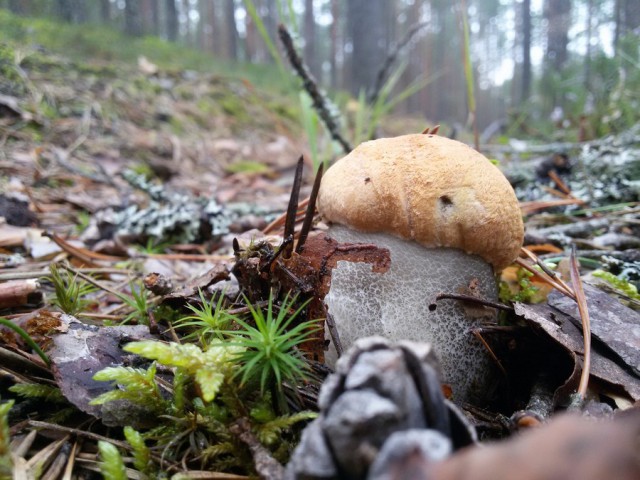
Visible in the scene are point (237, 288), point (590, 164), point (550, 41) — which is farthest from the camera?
point (550, 41)

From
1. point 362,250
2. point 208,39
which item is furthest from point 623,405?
point 208,39

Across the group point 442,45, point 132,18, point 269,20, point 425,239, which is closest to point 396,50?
point 425,239

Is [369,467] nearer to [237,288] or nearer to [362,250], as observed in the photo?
[362,250]

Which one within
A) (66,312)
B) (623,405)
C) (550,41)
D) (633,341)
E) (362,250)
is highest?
(550,41)

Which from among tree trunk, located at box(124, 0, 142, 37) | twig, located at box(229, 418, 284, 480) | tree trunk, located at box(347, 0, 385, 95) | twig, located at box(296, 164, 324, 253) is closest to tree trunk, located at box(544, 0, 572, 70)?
tree trunk, located at box(347, 0, 385, 95)

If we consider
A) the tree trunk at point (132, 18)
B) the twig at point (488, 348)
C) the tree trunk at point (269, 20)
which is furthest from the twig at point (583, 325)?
the tree trunk at point (269, 20)
